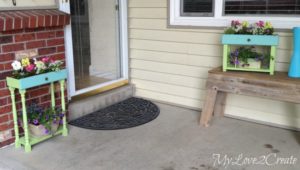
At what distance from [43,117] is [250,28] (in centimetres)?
200

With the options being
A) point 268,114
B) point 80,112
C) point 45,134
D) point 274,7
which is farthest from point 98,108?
point 274,7

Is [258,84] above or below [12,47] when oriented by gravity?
below

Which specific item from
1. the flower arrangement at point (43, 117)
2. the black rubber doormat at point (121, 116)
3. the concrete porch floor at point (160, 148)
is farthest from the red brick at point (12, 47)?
the black rubber doormat at point (121, 116)

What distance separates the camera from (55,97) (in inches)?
123

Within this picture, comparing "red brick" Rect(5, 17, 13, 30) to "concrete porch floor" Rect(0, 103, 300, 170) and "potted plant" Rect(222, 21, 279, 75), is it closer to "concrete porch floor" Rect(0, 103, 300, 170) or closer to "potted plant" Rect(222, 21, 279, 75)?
"concrete porch floor" Rect(0, 103, 300, 170)

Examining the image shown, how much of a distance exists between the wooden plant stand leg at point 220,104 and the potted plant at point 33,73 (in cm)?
155

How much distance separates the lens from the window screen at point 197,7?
3447 mm

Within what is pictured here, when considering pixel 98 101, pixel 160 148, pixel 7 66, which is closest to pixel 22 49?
pixel 7 66

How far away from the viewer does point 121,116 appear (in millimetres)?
3504

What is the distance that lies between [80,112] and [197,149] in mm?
1350

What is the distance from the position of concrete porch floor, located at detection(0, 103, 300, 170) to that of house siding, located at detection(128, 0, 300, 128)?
18 centimetres

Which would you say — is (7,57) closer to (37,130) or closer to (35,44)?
(35,44)

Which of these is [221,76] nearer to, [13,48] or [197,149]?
[197,149]

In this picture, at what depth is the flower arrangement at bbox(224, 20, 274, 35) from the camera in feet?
9.62
